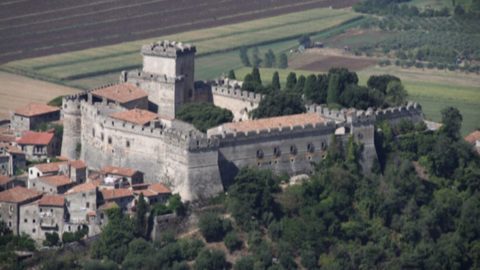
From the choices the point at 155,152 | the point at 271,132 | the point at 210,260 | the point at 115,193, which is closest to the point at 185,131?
the point at 155,152

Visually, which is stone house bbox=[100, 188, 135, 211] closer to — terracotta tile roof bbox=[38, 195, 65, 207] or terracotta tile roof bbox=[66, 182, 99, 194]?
terracotta tile roof bbox=[66, 182, 99, 194]

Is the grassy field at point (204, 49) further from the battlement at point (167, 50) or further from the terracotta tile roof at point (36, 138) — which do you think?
the terracotta tile roof at point (36, 138)

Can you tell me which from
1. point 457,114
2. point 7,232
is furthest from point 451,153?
point 7,232

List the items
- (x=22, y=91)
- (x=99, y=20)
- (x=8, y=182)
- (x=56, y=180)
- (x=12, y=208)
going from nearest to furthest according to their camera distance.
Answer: (x=12, y=208)
(x=56, y=180)
(x=8, y=182)
(x=22, y=91)
(x=99, y=20)

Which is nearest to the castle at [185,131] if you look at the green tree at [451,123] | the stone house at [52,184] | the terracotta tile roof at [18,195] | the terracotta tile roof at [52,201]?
the green tree at [451,123]

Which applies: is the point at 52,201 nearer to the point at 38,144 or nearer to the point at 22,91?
the point at 38,144

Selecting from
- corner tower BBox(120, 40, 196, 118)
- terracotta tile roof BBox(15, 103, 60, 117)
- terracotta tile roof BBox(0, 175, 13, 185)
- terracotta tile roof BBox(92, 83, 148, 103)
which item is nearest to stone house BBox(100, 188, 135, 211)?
terracotta tile roof BBox(0, 175, 13, 185)
